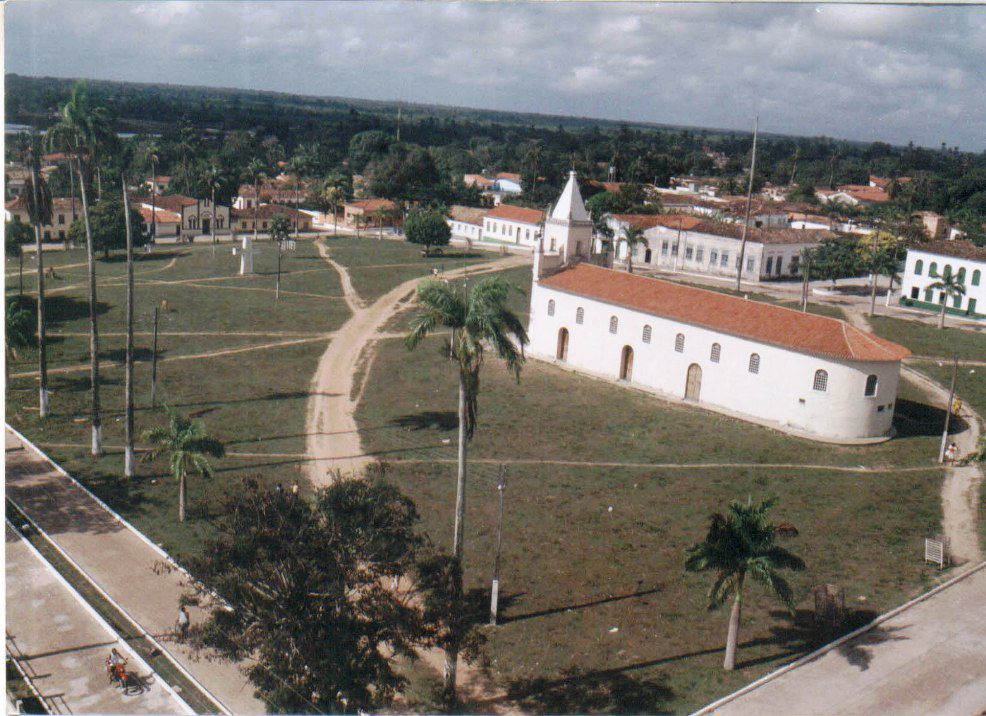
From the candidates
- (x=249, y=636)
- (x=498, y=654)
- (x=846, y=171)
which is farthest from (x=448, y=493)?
(x=846, y=171)

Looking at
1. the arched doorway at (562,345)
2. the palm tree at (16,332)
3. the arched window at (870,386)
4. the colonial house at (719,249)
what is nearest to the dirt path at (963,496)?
the arched window at (870,386)

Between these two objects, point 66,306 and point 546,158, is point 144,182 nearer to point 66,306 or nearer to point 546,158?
point 66,306

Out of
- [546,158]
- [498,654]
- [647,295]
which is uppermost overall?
[546,158]

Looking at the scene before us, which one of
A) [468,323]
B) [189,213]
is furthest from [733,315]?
[189,213]

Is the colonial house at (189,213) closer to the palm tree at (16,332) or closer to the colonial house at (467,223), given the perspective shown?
the colonial house at (467,223)

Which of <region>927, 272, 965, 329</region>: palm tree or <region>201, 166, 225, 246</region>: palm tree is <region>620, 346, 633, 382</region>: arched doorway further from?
→ <region>201, 166, 225, 246</region>: palm tree

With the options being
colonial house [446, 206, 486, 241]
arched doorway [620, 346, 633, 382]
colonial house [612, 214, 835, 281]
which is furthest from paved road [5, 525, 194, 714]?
colonial house [446, 206, 486, 241]

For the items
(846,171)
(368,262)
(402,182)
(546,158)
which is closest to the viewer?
(368,262)
